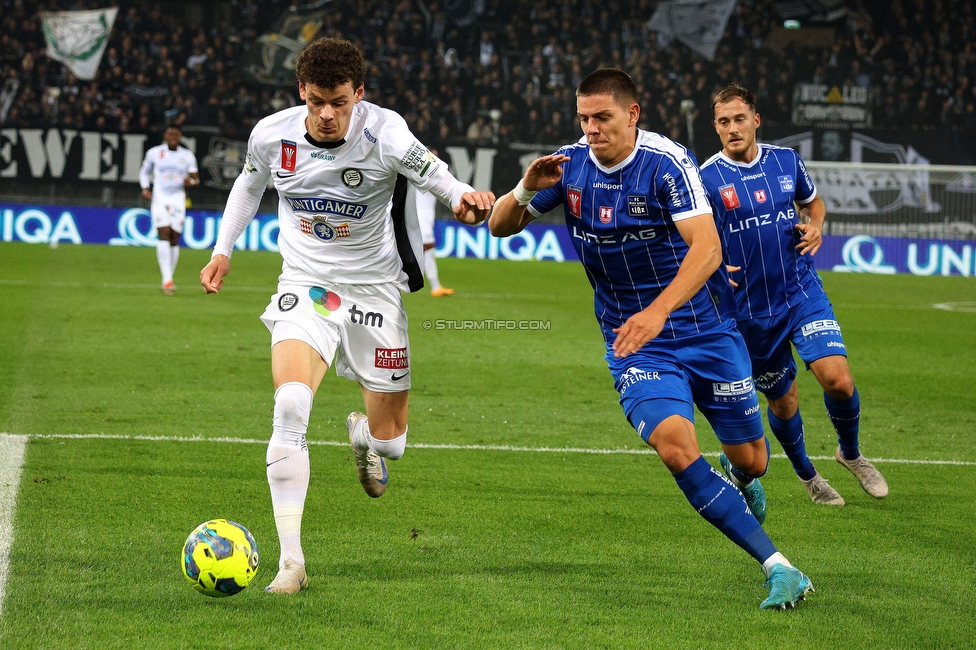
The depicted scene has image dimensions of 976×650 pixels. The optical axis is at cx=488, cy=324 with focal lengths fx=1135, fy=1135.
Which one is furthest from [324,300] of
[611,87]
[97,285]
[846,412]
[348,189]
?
[97,285]

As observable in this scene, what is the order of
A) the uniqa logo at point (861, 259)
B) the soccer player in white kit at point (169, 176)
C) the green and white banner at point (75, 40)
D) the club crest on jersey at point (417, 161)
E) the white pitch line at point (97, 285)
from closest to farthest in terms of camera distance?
the club crest on jersey at point (417, 161) → the white pitch line at point (97, 285) → the soccer player in white kit at point (169, 176) → the uniqa logo at point (861, 259) → the green and white banner at point (75, 40)

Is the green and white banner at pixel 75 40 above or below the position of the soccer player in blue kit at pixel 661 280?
below

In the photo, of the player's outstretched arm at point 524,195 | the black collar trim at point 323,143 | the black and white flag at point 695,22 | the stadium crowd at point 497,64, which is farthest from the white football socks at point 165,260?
the black and white flag at point 695,22

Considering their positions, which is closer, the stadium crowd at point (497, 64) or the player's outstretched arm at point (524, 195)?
the player's outstretched arm at point (524, 195)

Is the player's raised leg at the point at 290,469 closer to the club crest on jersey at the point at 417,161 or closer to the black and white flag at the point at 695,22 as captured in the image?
the club crest on jersey at the point at 417,161

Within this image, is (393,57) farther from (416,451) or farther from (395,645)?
(395,645)

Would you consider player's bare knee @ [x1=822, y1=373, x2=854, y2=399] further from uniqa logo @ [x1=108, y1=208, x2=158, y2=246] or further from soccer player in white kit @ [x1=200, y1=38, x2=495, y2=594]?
uniqa logo @ [x1=108, y1=208, x2=158, y2=246]

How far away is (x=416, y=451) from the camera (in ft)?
23.2

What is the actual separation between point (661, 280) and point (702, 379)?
441 mm

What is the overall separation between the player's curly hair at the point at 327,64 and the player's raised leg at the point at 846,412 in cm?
293

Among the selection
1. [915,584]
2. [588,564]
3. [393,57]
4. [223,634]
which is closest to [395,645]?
[223,634]

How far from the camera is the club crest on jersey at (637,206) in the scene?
4566 mm

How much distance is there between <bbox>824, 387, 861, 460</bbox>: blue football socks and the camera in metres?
6.12

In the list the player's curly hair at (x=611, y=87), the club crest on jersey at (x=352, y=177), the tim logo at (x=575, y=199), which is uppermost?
the player's curly hair at (x=611, y=87)
